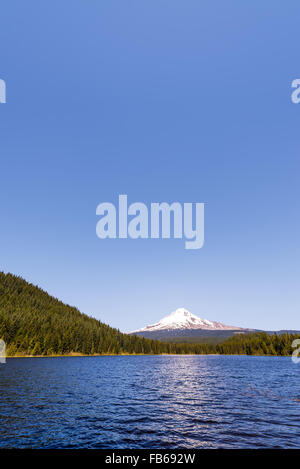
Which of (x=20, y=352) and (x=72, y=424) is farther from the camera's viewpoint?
(x=20, y=352)

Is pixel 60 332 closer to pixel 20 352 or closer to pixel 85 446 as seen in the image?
pixel 20 352

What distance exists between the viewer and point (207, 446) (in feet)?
63.9

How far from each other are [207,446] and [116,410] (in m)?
15.1

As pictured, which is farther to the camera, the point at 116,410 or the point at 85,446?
the point at 116,410

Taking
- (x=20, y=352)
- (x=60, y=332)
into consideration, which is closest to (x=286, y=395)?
(x=20, y=352)

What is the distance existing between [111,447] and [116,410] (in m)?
13.1

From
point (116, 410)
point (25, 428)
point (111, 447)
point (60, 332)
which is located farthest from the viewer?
point (60, 332)

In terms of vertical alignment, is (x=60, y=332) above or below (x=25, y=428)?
below
